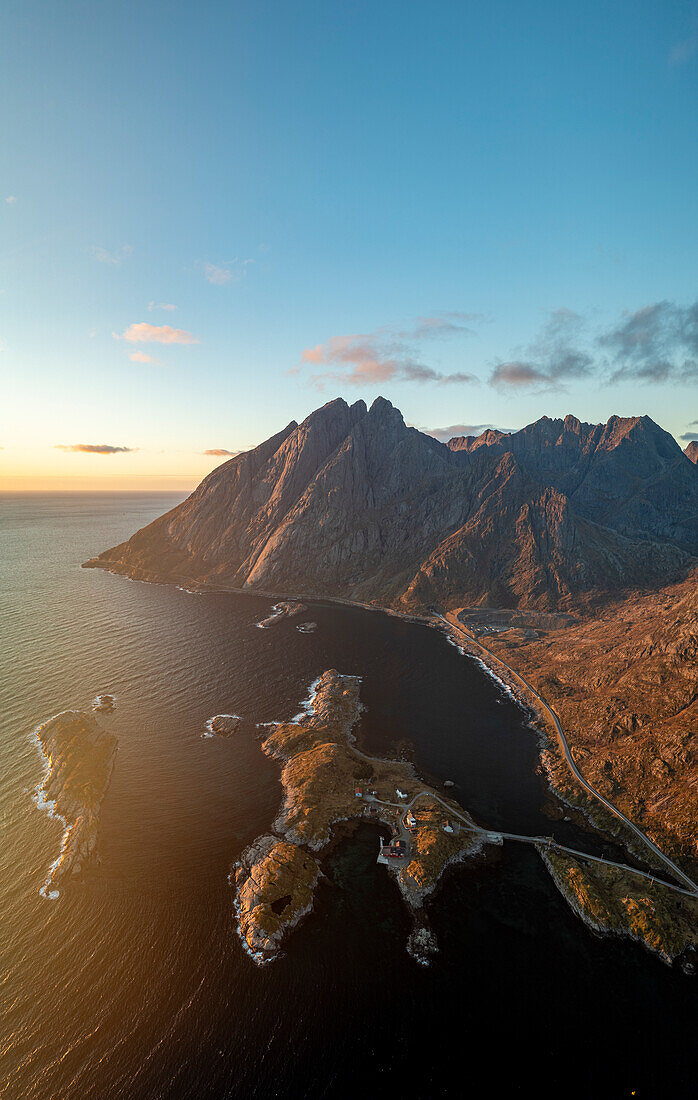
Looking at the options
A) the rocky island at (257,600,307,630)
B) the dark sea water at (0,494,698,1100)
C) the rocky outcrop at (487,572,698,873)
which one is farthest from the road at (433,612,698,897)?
the rocky island at (257,600,307,630)

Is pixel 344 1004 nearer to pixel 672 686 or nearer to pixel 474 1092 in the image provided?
pixel 474 1092

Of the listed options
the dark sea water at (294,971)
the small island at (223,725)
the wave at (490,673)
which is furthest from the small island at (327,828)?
the wave at (490,673)

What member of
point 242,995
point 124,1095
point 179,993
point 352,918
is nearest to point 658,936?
point 352,918

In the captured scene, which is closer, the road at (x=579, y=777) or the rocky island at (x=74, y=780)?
the road at (x=579, y=777)

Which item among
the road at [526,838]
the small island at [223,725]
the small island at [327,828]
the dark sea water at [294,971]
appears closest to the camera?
the dark sea water at [294,971]

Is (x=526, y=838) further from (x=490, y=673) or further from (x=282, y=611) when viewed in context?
(x=282, y=611)

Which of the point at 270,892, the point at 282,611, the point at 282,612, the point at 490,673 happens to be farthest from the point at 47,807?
the point at 282,611

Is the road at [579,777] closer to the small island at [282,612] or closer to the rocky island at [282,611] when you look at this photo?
the small island at [282,612]
